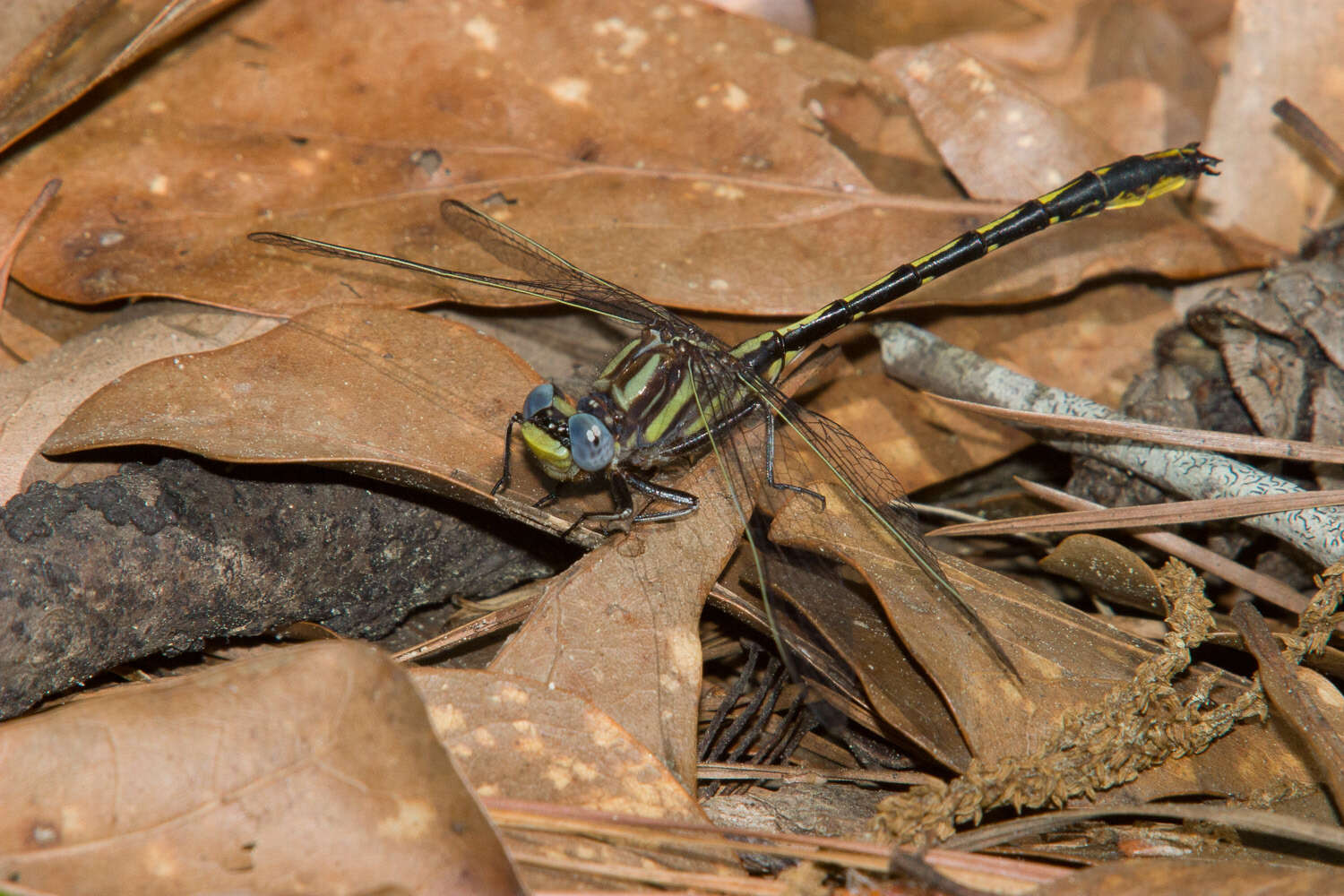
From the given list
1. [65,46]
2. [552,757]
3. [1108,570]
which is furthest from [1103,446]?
[65,46]

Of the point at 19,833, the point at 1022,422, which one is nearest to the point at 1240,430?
the point at 1022,422

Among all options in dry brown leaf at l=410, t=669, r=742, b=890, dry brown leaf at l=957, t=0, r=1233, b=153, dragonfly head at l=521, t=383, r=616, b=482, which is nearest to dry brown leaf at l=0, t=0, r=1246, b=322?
dragonfly head at l=521, t=383, r=616, b=482

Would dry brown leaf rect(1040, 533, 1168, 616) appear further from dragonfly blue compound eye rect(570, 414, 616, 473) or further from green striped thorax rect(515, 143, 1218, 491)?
dragonfly blue compound eye rect(570, 414, 616, 473)

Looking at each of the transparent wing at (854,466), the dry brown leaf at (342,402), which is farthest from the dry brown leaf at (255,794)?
the transparent wing at (854,466)

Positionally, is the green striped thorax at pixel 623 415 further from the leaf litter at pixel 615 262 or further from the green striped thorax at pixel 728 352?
the leaf litter at pixel 615 262

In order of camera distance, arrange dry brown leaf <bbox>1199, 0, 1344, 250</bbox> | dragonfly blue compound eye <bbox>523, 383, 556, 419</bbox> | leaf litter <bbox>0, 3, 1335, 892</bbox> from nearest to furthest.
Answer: leaf litter <bbox>0, 3, 1335, 892</bbox> → dragonfly blue compound eye <bbox>523, 383, 556, 419</bbox> → dry brown leaf <bbox>1199, 0, 1344, 250</bbox>

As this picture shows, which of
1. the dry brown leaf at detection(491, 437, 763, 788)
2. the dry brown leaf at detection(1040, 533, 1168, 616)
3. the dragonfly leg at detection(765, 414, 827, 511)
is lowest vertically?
the dry brown leaf at detection(491, 437, 763, 788)

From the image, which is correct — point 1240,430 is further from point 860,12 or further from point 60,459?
point 60,459
